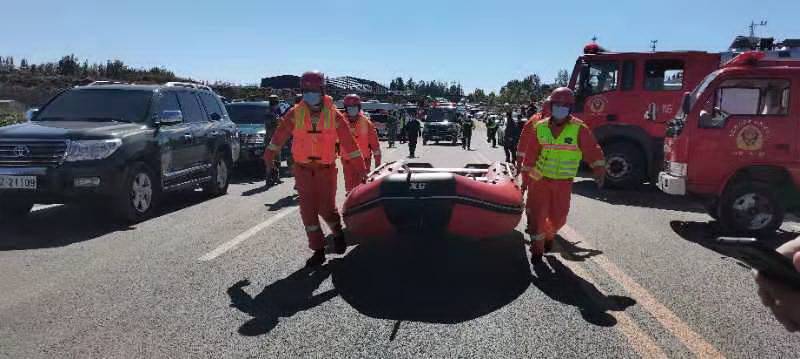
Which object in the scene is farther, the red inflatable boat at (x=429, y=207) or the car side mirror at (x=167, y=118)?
the car side mirror at (x=167, y=118)

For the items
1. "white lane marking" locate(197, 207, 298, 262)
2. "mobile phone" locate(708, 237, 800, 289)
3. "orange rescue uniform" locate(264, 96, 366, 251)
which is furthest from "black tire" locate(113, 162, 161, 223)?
"mobile phone" locate(708, 237, 800, 289)

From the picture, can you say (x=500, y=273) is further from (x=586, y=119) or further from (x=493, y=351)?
(x=586, y=119)

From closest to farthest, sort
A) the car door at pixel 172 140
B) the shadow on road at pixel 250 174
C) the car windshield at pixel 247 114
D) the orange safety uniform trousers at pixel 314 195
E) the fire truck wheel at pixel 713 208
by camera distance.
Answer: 1. the orange safety uniform trousers at pixel 314 195
2. the fire truck wheel at pixel 713 208
3. the car door at pixel 172 140
4. the shadow on road at pixel 250 174
5. the car windshield at pixel 247 114

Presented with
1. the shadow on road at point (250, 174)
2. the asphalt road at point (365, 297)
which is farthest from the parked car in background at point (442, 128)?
the asphalt road at point (365, 297)

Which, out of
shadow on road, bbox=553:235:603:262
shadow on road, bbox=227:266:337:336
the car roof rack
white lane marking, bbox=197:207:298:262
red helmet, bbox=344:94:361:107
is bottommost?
shadow on road, bbox=227:266:337:336

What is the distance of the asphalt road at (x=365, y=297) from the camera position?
13.9ft

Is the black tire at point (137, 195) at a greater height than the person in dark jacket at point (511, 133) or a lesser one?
lesser

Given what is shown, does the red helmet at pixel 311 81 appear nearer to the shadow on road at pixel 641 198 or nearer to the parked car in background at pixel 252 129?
the shadow on road at pixel 641 198

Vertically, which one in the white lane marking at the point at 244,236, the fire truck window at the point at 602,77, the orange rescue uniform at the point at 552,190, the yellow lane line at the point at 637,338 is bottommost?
the white lane marking at the point at 244,236

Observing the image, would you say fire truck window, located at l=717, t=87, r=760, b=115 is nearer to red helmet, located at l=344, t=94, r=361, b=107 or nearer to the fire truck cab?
the fire truck cab

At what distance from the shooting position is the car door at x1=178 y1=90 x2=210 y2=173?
10494mm

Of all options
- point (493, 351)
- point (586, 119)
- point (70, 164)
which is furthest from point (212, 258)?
point (586, 119)

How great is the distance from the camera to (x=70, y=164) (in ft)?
26.0

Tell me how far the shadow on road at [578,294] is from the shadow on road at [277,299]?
1.94m
